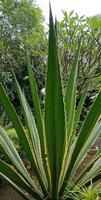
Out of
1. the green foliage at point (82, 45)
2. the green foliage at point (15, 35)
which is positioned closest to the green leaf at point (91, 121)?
the green foliage at point (82, 45)

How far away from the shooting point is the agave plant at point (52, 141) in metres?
1.86

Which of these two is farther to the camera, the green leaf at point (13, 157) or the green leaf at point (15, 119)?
the green leaf at point (13, 157)

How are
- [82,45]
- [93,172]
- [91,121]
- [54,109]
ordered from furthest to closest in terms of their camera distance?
[82,45]
[93,172]
[91,121]
[54,109]

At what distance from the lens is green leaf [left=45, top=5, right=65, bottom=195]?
181cm

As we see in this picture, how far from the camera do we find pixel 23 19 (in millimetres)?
10070

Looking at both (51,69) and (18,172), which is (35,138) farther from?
(51,69)

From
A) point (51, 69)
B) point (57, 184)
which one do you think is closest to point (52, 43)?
point (51, 69)

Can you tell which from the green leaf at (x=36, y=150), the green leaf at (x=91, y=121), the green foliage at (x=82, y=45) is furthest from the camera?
the green foliage at (x=82, y=45)

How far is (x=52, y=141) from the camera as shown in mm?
1972

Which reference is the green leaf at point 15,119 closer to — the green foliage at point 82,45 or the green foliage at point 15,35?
the green foliage at point 82,45

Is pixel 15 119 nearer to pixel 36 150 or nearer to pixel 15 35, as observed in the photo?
pixel 36 150

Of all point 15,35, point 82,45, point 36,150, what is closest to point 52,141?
point 36,150

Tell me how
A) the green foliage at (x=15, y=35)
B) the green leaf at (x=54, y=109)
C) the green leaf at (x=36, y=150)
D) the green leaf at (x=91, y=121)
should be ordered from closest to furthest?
the green leaf at (x=54, y=109)
the green leaf at (x=91, y=121)
the green leaf at (x=36, y=150)
the green foliage at (x=15, y=35)

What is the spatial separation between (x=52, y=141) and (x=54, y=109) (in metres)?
0.20
